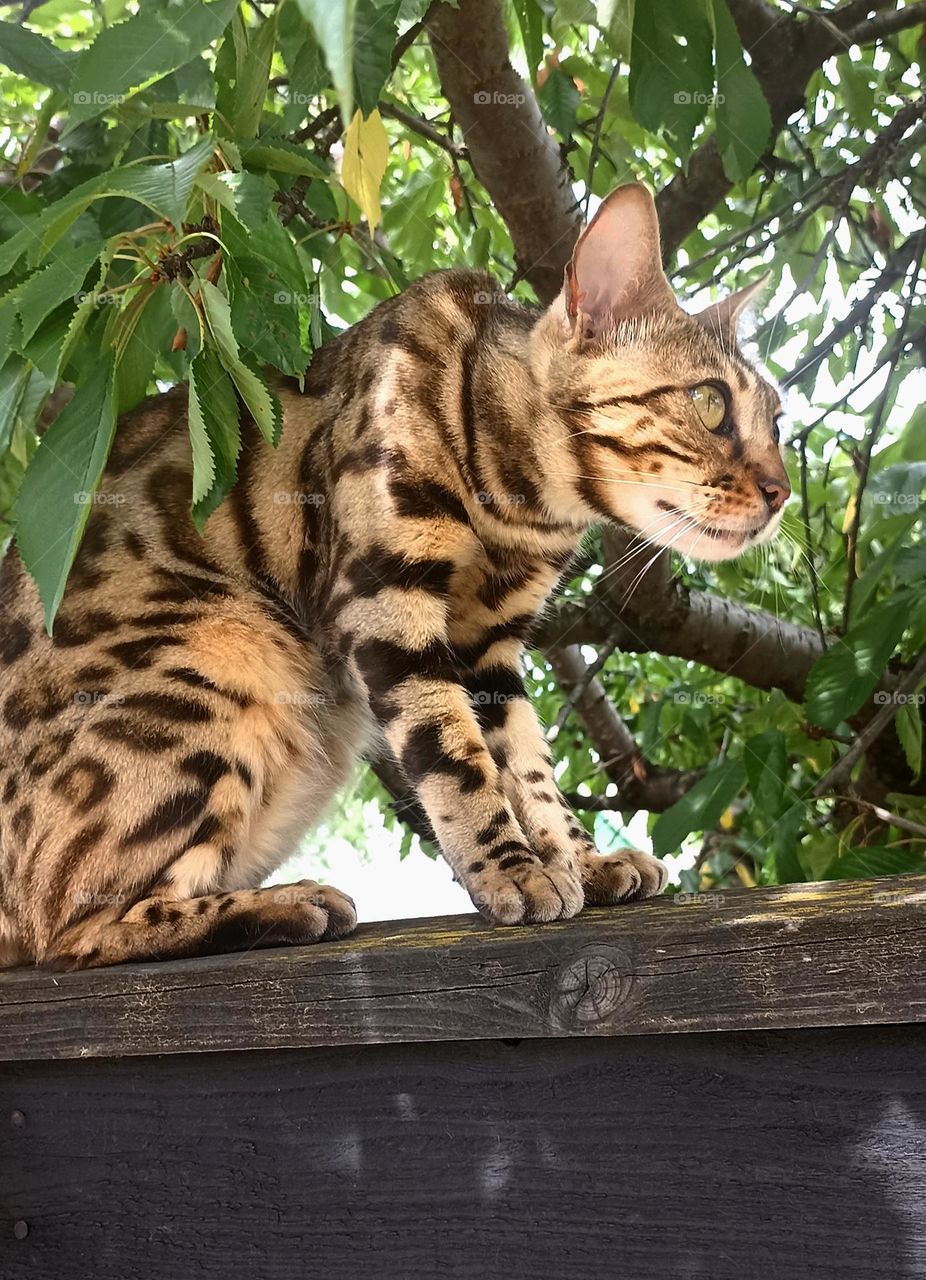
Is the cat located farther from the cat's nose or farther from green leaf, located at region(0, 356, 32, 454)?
green leaf, located at region(0, 356, 32, 454)

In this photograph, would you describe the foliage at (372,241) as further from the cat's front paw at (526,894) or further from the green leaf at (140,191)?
the cat's front paw at (526,894)

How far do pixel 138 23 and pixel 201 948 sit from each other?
1.25 m

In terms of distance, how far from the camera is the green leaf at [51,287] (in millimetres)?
1549

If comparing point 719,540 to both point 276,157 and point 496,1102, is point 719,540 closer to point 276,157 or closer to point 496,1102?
point 276,157

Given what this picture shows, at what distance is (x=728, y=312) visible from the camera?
258 cm

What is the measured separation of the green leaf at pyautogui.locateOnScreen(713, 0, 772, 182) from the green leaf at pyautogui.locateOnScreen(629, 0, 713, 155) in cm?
3

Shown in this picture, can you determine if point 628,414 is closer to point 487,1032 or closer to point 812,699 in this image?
point 812,699

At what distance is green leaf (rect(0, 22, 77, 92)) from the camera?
5.90ft

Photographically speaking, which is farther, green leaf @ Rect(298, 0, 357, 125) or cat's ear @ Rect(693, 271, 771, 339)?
cat's ear @ Rect(693, 271, 771, 339)

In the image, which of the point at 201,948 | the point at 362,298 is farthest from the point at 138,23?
the point at 362,298

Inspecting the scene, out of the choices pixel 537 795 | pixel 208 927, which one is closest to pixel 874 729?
pixel 537 795

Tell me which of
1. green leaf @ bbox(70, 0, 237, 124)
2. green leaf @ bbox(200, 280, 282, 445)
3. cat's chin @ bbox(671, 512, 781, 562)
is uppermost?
green leaf @ bbox(70, 0, 237, 124)

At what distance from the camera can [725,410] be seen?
2.32 m

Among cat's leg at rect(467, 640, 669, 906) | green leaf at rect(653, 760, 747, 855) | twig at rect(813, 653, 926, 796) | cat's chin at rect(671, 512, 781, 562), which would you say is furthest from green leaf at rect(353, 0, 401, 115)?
twig at rect(813, 653, 926, 796)
